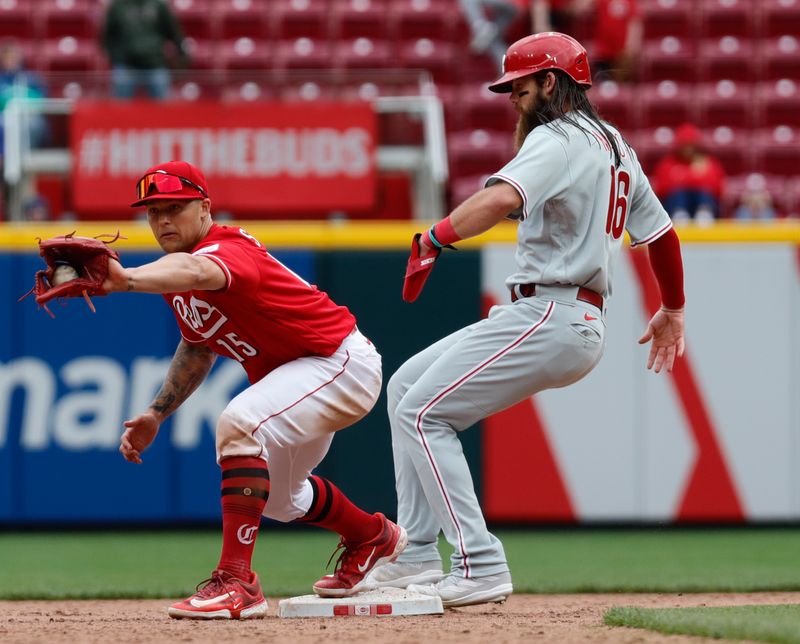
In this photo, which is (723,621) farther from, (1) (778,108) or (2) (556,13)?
(1) (778,108)

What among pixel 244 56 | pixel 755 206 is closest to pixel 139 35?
pixel 244 56

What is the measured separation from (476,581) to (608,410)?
3843 millimetres

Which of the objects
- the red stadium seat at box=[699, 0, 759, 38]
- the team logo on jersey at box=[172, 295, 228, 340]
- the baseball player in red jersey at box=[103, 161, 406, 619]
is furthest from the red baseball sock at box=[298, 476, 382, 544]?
the red stadium seat at box=[699, 0, 759, 38]

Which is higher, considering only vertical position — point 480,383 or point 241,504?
point 480,383

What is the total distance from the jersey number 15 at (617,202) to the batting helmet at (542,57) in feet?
1.11

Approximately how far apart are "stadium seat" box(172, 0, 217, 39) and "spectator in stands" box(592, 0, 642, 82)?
3.56 metres

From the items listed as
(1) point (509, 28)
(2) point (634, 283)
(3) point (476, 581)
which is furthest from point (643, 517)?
(1) point (509, 28)

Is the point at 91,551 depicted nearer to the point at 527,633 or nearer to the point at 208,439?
the point at 208,439

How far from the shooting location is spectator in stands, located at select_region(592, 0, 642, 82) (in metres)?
12.3

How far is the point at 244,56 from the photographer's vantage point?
42.4ft

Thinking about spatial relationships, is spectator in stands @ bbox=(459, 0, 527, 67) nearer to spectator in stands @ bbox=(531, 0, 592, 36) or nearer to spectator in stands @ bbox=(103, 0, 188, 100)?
spectator in stands @ bbox=(531, 0, 592, 36)

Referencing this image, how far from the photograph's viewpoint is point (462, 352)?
4.50 m

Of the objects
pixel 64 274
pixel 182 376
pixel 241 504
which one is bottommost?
pixel 241 504

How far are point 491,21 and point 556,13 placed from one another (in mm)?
575
